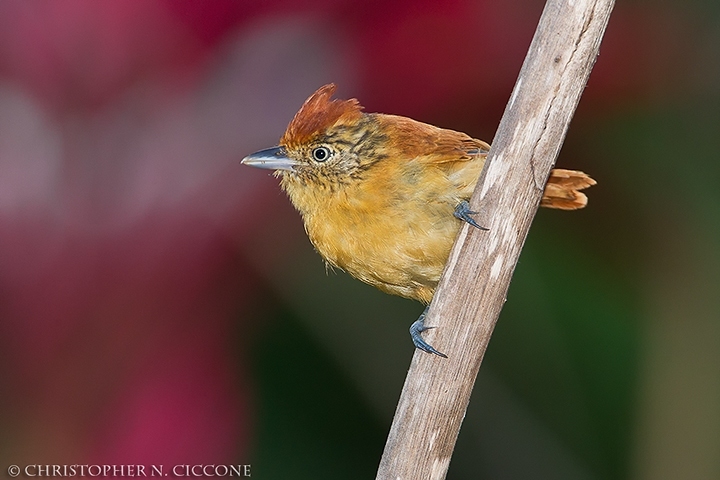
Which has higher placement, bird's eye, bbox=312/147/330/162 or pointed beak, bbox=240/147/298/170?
bird's eye, bbox=312/147/330/162

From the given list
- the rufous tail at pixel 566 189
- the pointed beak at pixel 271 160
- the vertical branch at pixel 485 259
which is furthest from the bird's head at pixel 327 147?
the vertical branch at pixel 485 259

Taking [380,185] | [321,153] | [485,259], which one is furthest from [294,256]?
[485,259]

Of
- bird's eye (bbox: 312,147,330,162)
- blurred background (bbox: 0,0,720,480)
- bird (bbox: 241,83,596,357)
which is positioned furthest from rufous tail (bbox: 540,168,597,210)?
bird's eye (bbox: 312,147,330,162)

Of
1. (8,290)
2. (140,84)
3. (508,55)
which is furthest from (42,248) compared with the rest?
(508,55)

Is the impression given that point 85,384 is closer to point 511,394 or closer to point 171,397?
point 171,397

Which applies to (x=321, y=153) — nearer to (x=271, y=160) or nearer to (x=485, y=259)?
(x=271, y=160)

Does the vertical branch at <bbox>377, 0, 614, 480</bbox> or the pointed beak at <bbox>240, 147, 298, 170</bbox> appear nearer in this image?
the vertical branch at <bbox>377, 0, 614, 480</bbox>

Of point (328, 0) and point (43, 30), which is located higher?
point (328, 0)

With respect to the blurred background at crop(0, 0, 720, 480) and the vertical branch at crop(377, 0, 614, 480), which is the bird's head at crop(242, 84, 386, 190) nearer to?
the blurred background at crop(0, 0, 720, 480)
